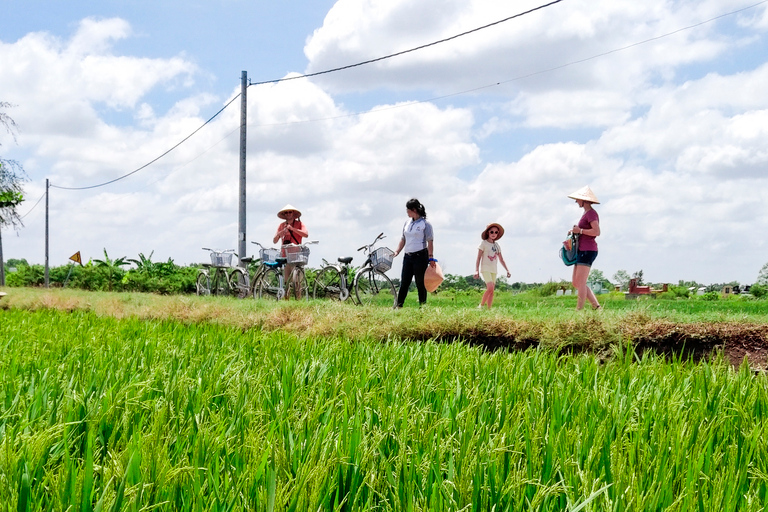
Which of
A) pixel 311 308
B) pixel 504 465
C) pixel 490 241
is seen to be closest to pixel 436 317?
pixel 311 308

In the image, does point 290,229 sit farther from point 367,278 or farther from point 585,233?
point 585,233

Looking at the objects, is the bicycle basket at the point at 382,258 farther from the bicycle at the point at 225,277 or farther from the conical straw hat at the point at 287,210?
the bicycle at the point at 225,277

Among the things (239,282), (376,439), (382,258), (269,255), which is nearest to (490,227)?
(382,258)

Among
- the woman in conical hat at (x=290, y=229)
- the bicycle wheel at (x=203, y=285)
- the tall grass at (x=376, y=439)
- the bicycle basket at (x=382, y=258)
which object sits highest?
the woman in conical hat at (x=290, y=229)

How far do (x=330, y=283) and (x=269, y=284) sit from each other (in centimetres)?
125

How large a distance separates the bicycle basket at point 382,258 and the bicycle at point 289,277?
1242 millimetres

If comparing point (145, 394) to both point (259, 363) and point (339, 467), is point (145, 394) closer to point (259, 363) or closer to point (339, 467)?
point (259, 363)

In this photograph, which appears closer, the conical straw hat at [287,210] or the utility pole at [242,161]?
the conical straw hat at [287,210]

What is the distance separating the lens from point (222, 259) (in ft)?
48.9

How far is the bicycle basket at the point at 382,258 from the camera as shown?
36.1 ft

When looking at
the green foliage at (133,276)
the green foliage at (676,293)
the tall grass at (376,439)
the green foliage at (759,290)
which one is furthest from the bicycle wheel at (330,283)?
the green foliage at (759,290)

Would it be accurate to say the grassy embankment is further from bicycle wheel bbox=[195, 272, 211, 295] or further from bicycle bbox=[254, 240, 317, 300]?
bicycle wheel bbox=[195, 272, 211, 295]

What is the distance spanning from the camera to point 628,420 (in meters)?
2.55

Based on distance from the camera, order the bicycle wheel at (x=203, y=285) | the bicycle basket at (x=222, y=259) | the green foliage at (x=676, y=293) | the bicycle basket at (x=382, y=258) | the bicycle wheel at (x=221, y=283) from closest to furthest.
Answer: the bicycle basket at (x=382, y=258)
the bicycle basket at (x=222, y=259)
the bicycle wheel at (x=221, y=283)
the bicycle wheel at (x=203, y=285)
the green foliage at (x=676, y=293)
